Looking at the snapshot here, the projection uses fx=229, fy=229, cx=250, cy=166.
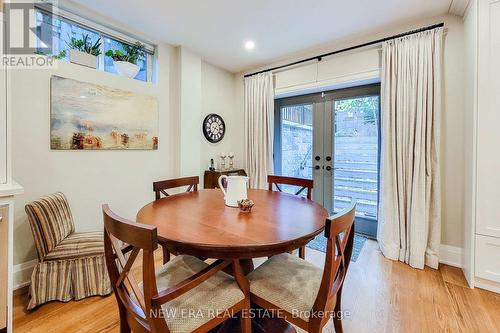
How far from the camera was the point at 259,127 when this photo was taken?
12.0 ft

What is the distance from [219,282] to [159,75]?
9.04ft

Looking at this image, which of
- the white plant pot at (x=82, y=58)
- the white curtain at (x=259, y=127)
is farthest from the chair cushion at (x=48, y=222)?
the white curtain at (x=259, y=127)

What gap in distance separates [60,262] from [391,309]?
8.33ft

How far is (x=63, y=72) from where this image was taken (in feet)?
7.12

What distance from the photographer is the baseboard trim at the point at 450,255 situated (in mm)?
2334

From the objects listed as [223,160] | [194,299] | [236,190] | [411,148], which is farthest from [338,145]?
[194,299]

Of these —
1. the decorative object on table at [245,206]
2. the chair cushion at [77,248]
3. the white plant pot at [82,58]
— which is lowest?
the chair cushion at [77,248]

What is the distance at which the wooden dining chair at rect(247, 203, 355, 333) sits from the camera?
100cm

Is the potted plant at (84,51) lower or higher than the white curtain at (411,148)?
higher

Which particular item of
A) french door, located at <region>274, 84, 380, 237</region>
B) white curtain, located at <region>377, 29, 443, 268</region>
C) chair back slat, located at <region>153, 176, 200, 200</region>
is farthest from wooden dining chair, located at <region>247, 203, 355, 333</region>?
french door, located at <region>274, 84, 380, 237</region>

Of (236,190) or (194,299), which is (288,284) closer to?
(194,299)

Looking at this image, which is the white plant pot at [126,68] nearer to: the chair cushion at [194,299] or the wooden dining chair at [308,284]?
the chair cushion at [194,299]

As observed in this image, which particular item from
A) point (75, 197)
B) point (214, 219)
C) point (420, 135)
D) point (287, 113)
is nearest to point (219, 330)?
point (214, 219)

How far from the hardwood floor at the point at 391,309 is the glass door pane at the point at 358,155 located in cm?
105
